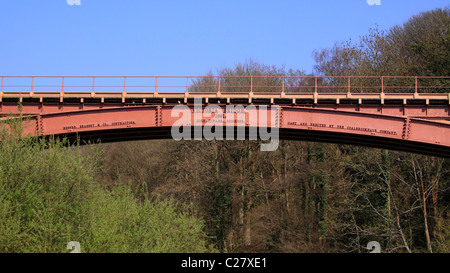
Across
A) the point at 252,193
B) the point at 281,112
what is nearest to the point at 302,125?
the point at 281,112

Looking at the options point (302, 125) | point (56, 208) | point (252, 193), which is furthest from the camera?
point (252, 193)

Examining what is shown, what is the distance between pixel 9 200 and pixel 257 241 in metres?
24.4

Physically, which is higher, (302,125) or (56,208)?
(302,125)

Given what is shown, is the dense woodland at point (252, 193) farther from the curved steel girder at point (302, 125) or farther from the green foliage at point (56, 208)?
the curved steel girder at point (302, 125)

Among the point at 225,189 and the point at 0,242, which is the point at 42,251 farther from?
the point at 225,189

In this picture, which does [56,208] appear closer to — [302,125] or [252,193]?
[302,125]

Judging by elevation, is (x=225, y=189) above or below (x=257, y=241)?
above

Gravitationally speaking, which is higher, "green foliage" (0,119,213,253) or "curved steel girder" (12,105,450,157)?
"curved steel girder" (12,105,450,157)

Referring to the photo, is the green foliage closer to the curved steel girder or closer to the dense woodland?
the dense woodland

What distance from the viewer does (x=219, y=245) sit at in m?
45.6

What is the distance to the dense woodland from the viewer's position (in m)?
24.9

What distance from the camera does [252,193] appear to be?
4891 centimetres

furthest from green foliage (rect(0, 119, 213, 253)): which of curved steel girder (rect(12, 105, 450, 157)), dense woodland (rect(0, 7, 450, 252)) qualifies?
curved steel girder (rect(12, 105, 450, 157))
